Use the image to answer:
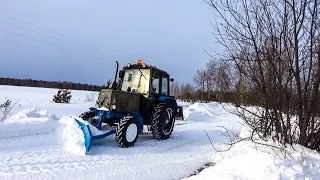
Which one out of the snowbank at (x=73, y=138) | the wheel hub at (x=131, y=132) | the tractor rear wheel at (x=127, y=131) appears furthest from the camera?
the wheel hub at (x=131, y=132)

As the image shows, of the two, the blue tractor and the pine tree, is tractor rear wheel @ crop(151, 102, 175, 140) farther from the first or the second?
the pine tree

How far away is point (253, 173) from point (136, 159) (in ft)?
8.73

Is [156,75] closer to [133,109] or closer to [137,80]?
[137,80]

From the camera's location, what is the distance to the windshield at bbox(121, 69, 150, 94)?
9.20 meters

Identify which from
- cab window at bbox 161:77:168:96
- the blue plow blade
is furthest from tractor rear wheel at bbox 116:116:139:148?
cab window at bbox 161:77:168:96

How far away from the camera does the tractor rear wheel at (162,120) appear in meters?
8.86

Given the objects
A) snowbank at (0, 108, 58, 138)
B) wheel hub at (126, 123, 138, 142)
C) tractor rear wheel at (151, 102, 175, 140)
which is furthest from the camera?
tractor rear wheel at (151, 102, 175, 140)

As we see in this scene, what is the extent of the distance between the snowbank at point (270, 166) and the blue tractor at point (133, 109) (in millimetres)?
2912

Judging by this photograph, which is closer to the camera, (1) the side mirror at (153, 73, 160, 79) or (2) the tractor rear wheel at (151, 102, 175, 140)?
(2) the tractor rear wheel at (151, 102, 175, 140)

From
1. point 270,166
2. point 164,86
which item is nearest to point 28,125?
point 164,86

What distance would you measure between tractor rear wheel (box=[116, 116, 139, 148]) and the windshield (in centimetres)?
167

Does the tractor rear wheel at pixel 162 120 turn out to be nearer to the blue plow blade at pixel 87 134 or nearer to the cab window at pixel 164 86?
the cab window at pixel 164 86

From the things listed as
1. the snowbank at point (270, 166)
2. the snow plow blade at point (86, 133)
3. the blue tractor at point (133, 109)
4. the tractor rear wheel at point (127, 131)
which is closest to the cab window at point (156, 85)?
the blue tractor at point (133, 109)

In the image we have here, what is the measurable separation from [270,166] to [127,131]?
378cm
